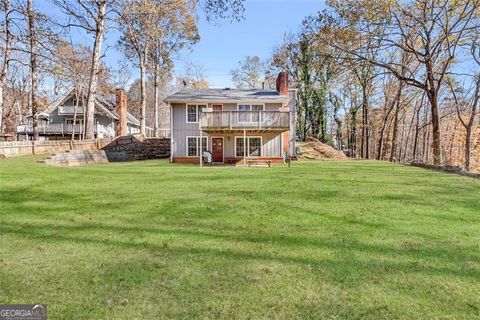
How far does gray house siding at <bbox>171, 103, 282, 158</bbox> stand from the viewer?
2116 centimetres

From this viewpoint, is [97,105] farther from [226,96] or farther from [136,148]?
[226,96]

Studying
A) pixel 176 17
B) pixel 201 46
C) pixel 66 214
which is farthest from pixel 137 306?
pixel 201 46

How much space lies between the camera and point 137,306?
3.20 metres

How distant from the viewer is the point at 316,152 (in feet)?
82.1

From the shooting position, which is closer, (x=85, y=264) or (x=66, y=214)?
(x=85, y=264)

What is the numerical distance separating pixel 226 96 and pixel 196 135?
10.3 ft

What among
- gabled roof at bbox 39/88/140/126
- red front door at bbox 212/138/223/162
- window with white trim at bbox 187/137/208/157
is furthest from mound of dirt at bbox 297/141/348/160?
gabled roof at bbox 39/88/140/126

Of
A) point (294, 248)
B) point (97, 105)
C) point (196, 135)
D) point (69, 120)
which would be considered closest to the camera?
point (294, 248)

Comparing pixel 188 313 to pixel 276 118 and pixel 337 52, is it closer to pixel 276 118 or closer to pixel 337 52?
pixel 276 118

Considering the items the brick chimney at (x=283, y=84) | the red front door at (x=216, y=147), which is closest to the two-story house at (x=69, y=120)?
the red front door at (x=216, y=147)

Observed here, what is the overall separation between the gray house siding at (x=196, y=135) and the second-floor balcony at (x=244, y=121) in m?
2.29

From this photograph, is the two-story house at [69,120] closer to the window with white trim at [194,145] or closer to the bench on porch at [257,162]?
the window with white trim at [194,145]

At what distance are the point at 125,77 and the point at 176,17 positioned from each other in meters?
13.2

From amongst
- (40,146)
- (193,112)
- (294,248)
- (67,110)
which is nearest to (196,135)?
(193,112)
